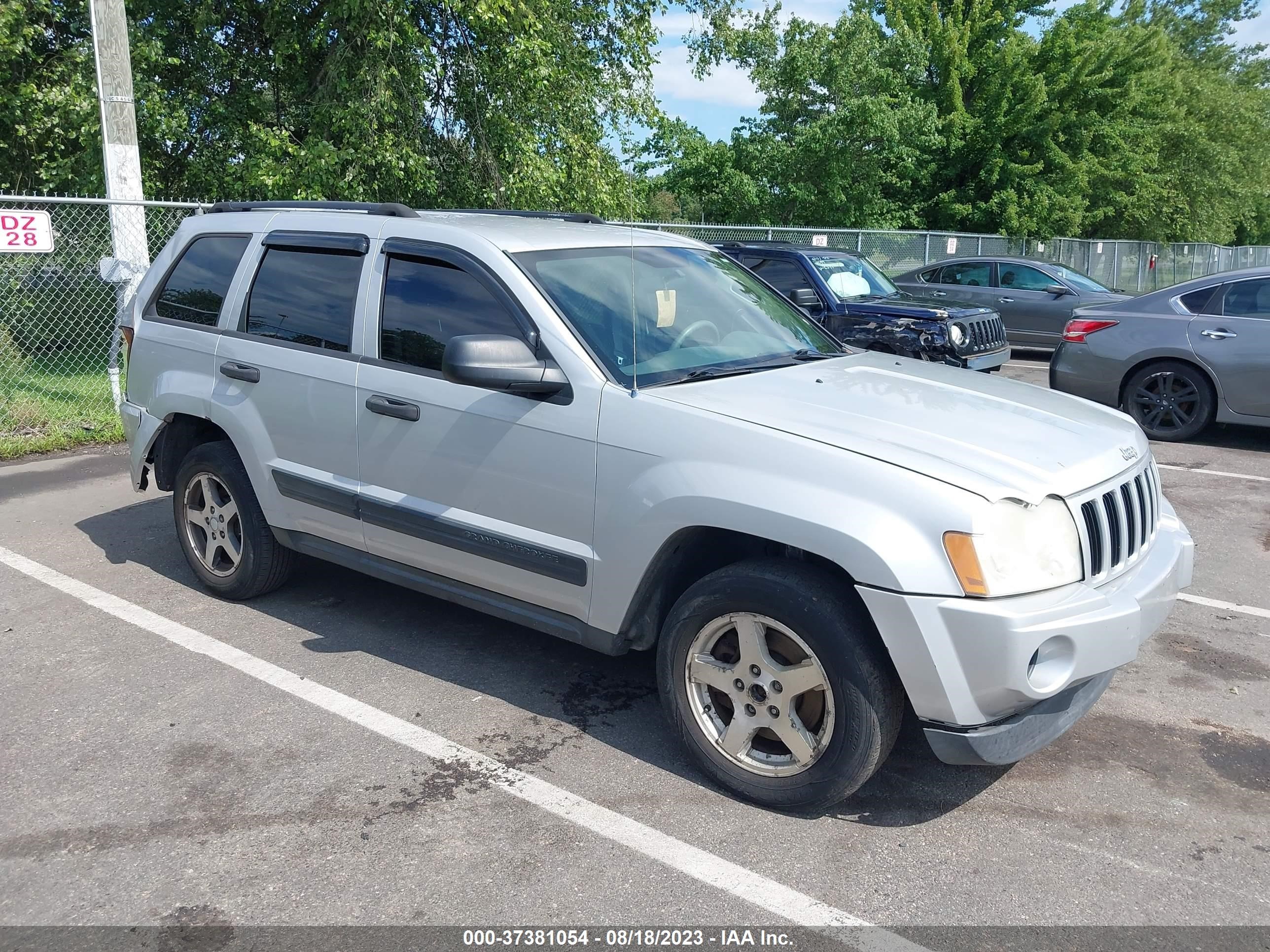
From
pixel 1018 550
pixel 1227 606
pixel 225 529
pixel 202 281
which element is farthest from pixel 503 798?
pixel 1227 606

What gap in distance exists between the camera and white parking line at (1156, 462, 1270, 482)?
8242mm

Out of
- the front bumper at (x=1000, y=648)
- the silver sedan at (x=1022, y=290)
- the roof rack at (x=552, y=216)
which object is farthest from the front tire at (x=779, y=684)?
the silver sedan at (x=1022, y=290)

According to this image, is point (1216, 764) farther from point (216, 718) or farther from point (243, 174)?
point (243, 174)

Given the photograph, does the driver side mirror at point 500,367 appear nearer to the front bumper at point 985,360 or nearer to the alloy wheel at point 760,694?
the alloy wheel at point 760,694

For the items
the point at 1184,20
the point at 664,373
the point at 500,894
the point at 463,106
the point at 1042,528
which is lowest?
the point at 500,894

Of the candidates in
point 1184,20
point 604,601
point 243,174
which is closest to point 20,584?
point 604,601

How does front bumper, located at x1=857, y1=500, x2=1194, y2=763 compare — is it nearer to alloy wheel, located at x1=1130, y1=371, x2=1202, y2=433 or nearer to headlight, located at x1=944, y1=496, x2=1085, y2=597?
headlight, located at x1=944, y1=496, x2=1085, y2=597

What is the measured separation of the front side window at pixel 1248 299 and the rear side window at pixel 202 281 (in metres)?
8.20

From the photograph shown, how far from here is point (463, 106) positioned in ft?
43.8

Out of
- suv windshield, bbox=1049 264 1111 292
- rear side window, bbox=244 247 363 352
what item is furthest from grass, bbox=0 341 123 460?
suv windshield, bbox=1049 264 1111 292

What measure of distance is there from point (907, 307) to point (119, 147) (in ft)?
24.8

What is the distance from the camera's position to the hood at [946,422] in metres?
3.21

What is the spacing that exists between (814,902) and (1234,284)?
842 centimetres

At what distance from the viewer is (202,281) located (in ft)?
17.4
